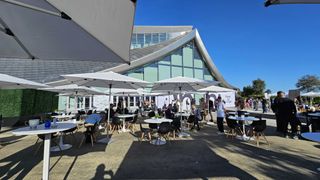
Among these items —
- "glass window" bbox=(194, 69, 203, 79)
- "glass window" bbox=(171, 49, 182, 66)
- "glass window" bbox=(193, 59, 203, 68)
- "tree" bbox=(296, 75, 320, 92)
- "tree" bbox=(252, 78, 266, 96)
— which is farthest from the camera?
"tree" bbox=(252, 78, 266, 96)

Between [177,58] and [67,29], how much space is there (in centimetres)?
2385

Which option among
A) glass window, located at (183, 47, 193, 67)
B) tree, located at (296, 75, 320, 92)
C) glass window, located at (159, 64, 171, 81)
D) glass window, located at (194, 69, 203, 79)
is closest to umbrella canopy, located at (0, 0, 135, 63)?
glass window, located at (159, 64, 171, 81)

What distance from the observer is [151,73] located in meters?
22.9

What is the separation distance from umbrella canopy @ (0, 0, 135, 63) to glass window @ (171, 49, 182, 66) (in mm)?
22412

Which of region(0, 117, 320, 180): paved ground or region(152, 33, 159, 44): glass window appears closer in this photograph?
region(0, 117, 320, 180): paved ground

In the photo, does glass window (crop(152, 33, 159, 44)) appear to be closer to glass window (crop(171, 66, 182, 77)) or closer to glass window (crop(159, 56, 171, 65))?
glass window (crop(159, 56, 171, 65))

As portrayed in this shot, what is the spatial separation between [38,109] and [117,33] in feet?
52.7

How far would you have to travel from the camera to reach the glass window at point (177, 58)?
2491cm

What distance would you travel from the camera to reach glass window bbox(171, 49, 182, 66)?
81.7ft

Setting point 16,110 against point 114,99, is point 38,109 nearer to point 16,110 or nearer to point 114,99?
point 16,110

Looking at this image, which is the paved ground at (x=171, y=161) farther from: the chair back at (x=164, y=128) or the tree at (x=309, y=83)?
the tree at (x=309, y=83)

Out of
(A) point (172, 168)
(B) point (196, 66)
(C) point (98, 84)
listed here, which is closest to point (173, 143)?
(A) point (172, 168)

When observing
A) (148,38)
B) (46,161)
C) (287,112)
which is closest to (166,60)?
(148,38)

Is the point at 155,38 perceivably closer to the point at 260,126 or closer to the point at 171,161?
the point at 260,126
